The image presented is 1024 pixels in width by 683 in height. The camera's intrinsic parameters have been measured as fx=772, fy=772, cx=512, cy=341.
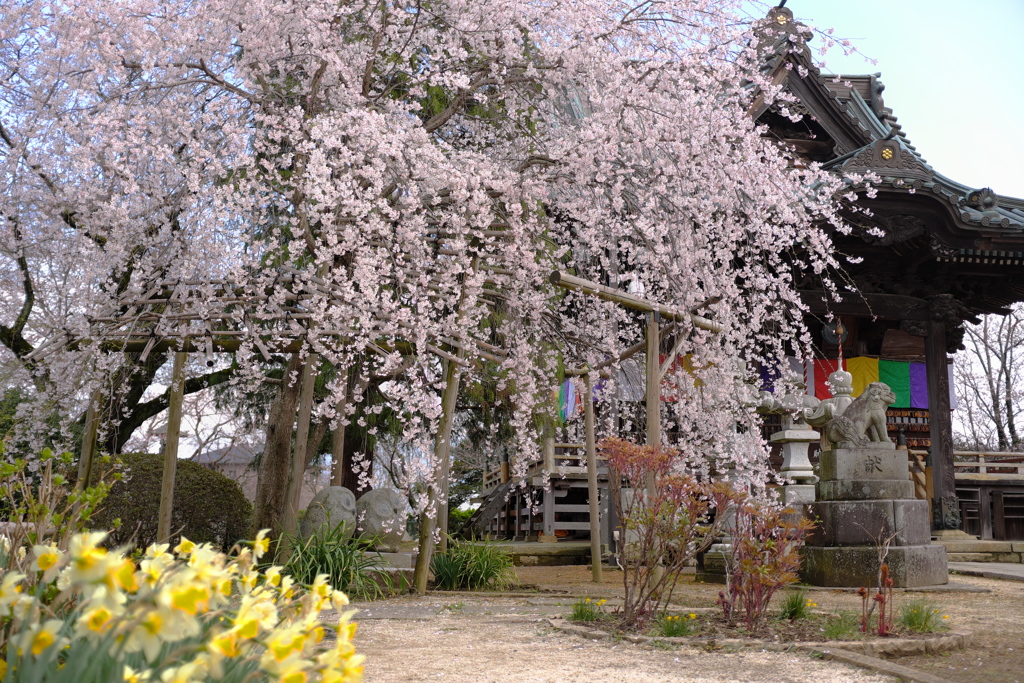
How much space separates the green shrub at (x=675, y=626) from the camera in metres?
4.67

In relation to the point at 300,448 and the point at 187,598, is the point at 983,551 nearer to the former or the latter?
the point at 300,448

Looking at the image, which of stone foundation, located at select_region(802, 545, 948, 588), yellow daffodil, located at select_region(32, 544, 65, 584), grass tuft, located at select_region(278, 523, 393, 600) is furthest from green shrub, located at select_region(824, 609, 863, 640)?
yellow daffodil, located at select_region(32, 544, 65, 584)

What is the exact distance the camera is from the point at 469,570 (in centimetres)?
786

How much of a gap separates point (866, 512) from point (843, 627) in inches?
147

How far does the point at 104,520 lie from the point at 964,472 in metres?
13.9

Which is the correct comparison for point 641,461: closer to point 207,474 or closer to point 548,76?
point 548,76

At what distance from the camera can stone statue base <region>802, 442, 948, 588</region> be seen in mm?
7836

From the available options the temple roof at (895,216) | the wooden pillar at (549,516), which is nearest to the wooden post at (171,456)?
the temple roof at (895,216)

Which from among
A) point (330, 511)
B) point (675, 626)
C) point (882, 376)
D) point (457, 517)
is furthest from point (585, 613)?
point (457, 517)

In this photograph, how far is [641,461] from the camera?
5.35m

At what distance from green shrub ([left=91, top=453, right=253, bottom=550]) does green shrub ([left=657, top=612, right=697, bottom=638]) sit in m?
4.94

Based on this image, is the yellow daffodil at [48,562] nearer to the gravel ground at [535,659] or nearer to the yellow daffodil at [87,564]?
the yellow daffodil at [87,564]

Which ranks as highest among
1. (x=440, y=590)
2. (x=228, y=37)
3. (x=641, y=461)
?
(x=228, y=37)

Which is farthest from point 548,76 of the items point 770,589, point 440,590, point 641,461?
point 440,590
